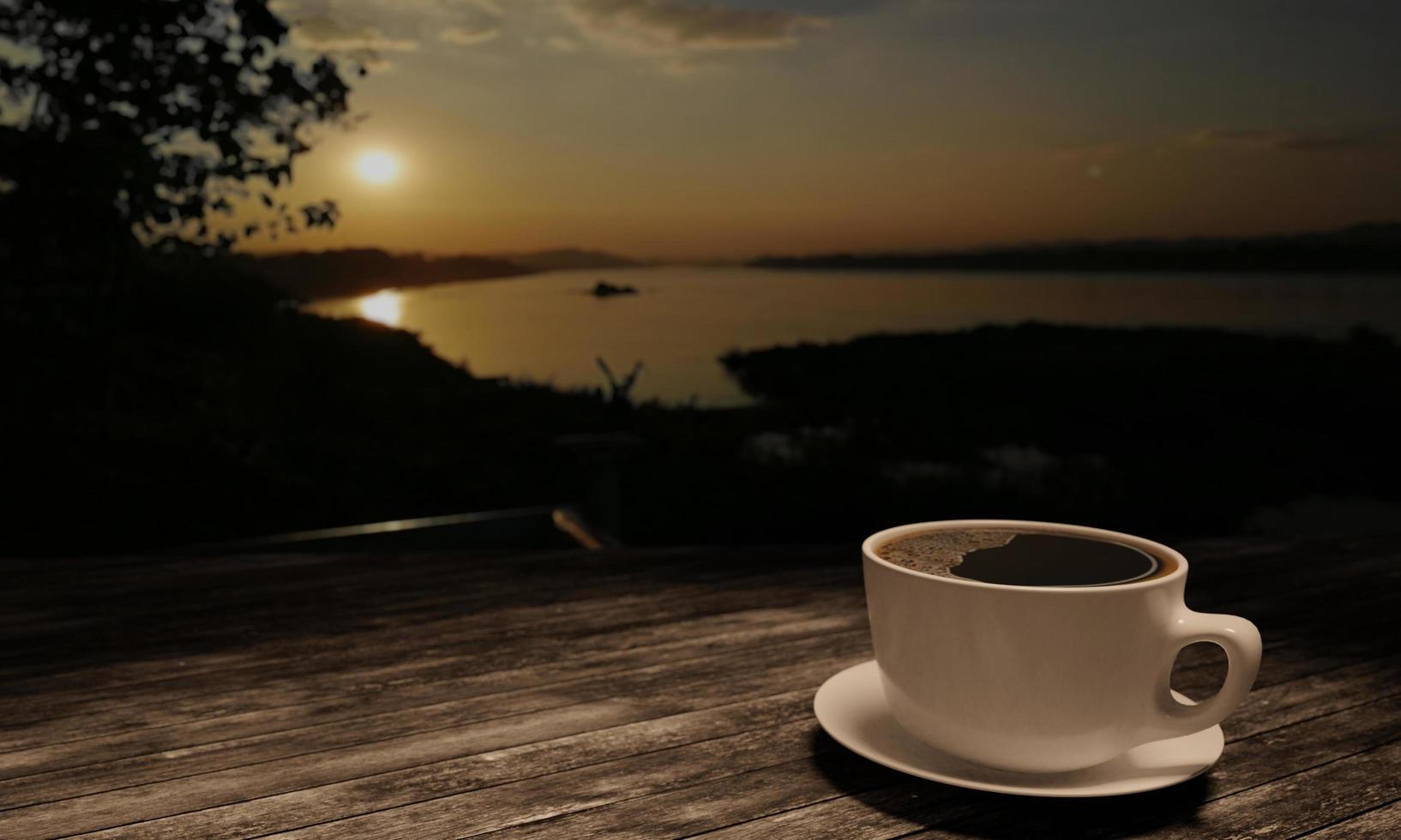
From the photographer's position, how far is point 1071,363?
17500 mm

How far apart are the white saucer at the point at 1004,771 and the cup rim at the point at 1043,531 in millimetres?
97

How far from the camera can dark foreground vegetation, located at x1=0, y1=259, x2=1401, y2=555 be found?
16.8 feet

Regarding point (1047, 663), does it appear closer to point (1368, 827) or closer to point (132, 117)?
point (1368, 827)

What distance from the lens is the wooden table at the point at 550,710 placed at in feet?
1.78

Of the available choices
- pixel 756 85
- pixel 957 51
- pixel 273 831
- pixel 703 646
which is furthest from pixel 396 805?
pixel 957 51

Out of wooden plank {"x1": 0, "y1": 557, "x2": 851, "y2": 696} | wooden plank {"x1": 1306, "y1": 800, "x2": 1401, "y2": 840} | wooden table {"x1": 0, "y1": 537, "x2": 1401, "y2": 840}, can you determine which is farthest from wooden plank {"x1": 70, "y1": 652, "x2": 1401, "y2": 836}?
wooden plank {"x1": 0, "y1": 557, "x2": 851, "y2": 696}

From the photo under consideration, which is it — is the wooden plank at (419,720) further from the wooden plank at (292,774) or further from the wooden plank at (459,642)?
the wooden plank at (459,642)

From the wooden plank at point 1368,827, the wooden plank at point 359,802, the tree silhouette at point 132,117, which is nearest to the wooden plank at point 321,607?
the wooden plank at point 359,802

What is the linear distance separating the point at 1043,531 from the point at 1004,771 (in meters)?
0.16

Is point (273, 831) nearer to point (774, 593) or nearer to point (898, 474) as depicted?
point (774, 593)

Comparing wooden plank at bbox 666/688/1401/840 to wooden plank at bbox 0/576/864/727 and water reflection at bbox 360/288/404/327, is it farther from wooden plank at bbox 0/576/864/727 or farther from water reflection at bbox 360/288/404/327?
water reflection at bbox 360/288/404/327

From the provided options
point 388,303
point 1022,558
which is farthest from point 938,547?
point 388,303

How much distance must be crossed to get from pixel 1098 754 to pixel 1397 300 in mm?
15883

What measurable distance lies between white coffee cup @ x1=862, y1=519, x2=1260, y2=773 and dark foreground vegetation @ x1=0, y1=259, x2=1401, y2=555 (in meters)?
4.10
